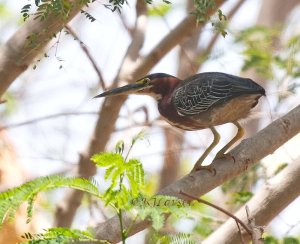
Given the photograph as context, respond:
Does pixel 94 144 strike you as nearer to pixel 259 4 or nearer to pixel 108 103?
pixel 108 103

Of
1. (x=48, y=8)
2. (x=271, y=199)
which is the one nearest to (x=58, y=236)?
(x=48, y=8)

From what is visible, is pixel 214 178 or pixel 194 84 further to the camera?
pixel 194 84

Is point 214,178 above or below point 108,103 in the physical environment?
below

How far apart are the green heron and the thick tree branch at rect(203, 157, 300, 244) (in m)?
0.21

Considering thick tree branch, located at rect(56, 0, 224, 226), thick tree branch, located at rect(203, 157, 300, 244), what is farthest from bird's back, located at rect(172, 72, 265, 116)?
thick tree branch, located at rect(56, 0, 224, 226)

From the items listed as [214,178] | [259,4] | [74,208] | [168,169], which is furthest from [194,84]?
[259,4]

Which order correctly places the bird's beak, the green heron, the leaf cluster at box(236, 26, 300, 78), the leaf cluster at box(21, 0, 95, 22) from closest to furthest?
the leaf cluster at box(21, 0, 95, 22), the green heron, the bird's beak, the leaf cluster at box(236, 26, 300, 78)

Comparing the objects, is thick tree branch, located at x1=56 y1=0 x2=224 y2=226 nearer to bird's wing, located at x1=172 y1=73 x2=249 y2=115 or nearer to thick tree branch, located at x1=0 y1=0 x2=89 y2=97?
bird's wing, located at x1=172 y1=73 x2=249 y2=115

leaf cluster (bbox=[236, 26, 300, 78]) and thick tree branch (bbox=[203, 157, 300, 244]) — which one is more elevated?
leaf cluster (bbox=[236, 26, 300, 78])

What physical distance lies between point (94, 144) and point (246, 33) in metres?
0.99

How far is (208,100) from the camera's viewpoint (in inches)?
111

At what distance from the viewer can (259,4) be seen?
6359 millimetres

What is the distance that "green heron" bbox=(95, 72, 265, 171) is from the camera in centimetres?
280

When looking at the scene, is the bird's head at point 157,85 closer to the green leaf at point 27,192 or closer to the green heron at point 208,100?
the green heron at point 208,100
